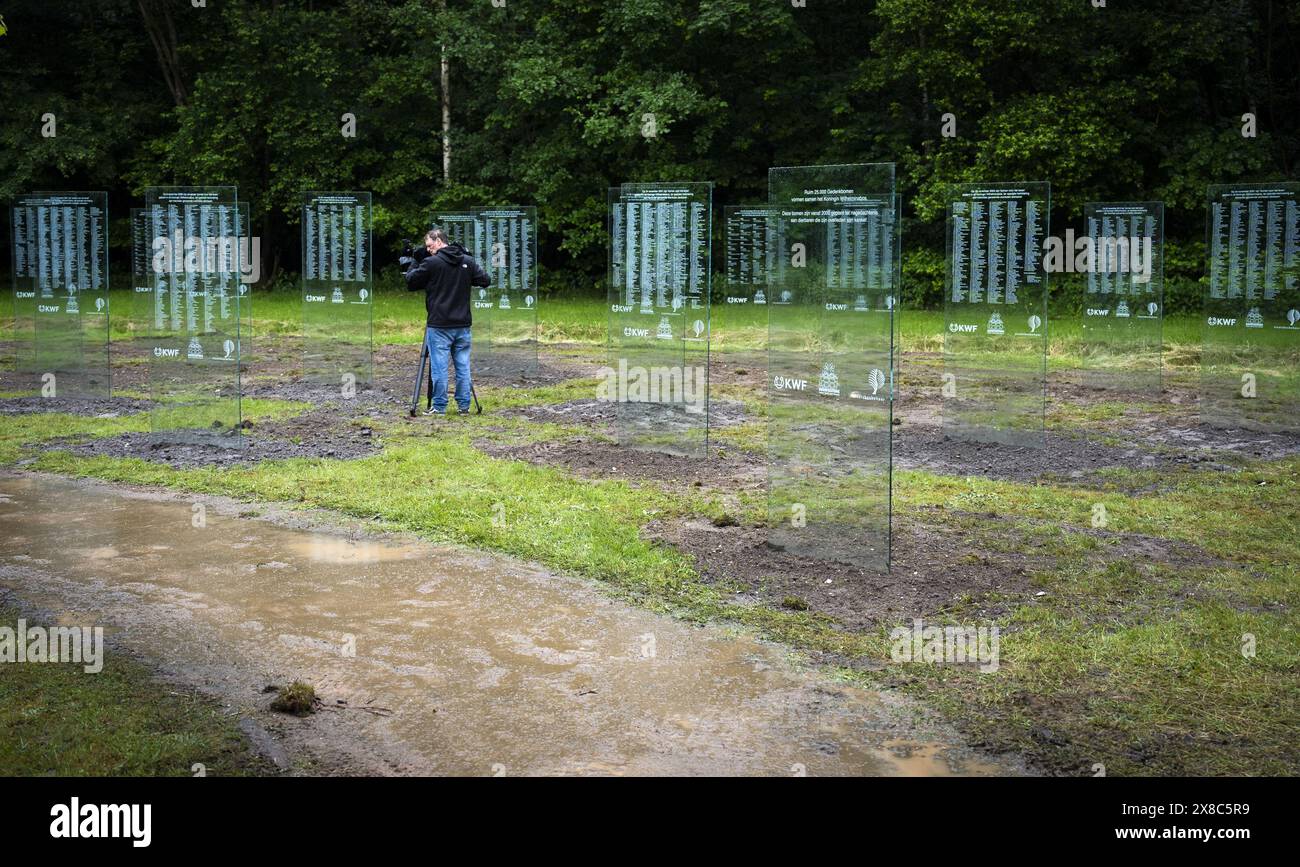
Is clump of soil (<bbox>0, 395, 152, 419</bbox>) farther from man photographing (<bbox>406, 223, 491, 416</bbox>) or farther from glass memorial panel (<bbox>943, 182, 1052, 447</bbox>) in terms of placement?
glass memorial panel (<bbox>943, 182, 1052, 447</bbox>)

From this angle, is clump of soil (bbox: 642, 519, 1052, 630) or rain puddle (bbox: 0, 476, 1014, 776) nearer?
rain puddle (bbox: 0, 476, 1014, 776)

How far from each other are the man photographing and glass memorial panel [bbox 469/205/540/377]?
11.4 ft

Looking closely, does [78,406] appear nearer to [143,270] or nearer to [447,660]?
[143,270]

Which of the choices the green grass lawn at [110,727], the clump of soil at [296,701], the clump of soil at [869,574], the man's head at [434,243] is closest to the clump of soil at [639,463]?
the clump of soil at [869,574]

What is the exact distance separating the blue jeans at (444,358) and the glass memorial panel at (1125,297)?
8.09 metres

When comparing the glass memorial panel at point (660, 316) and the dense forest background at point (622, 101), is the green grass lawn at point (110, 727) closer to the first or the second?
the glass memorial panel at point (660, 316)

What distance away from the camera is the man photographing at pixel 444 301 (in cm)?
1420

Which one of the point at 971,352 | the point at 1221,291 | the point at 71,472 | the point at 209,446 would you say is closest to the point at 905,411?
the point at 971,352

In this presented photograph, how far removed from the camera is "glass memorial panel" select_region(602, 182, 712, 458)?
1163 centimetres

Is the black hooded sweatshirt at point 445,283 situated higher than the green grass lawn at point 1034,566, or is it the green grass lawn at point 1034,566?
the black hooded sweatshirt at point 445,283

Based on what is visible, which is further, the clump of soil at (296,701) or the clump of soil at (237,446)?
the clump of soil at (237,446)

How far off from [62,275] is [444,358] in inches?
205

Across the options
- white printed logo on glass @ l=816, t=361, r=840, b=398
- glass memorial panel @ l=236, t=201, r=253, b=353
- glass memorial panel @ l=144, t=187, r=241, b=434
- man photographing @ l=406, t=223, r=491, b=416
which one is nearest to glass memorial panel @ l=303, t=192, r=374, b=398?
glass memorial panel @ l=236, t=201, r=253, b=353

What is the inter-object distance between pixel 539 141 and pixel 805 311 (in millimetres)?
26003
